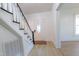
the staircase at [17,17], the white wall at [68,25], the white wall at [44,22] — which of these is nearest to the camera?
the staircase at [17,17]

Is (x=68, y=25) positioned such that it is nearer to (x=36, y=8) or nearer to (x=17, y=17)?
(x=36, y=8)

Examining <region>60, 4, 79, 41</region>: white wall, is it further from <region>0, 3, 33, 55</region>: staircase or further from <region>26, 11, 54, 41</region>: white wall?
<region>0, 3, 33, 55</region>: staircase

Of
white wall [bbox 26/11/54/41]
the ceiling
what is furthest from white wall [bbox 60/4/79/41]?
the ceiling

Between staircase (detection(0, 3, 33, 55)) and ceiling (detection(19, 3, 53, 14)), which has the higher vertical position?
ceiling (detection(19, 3, 53, 14))

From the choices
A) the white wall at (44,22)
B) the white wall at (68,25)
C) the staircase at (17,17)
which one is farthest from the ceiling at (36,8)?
the staircase at (17,17)

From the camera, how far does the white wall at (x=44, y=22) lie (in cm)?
559

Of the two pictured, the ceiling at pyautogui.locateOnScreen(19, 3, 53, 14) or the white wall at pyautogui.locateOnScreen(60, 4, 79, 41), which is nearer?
the ceiling at pyautogui.locateOnScreen(19, 3, 53, 14)

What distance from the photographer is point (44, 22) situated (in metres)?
6.20

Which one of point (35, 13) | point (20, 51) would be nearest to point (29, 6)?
point (35, 13)

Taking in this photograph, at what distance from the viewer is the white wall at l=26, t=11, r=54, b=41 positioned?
559cm

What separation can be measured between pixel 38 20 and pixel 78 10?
215 centimetres

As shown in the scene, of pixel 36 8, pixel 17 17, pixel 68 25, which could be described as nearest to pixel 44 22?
pixel 36 8

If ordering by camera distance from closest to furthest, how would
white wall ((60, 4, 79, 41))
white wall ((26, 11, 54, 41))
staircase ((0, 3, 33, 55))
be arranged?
staircase ((0, 3, 33, 55)) → white wall ((26, 11, 54, 41)) → white wall ((60, 4, 79, 41))

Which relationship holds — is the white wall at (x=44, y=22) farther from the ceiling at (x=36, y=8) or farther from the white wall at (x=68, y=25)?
the white wall at (x=68, y=25)
